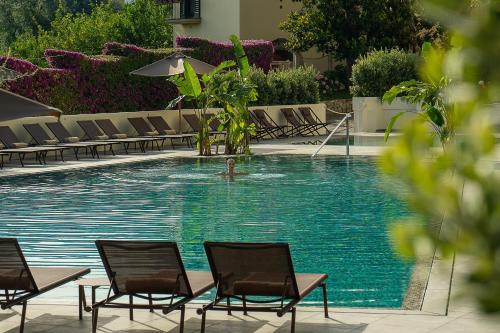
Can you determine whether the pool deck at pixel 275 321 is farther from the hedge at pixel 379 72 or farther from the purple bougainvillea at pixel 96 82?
the hedge at pixel 379 72

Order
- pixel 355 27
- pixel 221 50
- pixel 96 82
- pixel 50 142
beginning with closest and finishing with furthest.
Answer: pixel 50 142 < pixel 96 82 < pixel 221 50 < pixel 355 27

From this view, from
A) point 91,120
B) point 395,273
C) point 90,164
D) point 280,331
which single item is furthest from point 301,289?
point 91,120

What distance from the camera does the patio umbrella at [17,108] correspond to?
8.52 meters

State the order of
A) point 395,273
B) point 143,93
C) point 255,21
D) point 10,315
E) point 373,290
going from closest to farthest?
1. point 10,315
2. point 373,290
3. point 395,273
4. point 143,93
5. point 255,21

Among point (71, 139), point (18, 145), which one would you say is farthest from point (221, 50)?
point (18, 145)

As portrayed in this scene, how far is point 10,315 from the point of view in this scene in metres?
8.13

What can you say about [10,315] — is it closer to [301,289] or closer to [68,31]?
[301,289]

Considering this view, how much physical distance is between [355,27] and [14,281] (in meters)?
39.4

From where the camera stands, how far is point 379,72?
1480 inches

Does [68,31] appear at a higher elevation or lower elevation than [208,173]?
higher

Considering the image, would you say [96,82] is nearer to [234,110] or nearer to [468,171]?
[234,110]

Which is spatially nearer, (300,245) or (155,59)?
(300,245)

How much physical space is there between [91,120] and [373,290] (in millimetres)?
19708

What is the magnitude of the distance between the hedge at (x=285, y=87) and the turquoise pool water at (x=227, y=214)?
11196 millimetres
